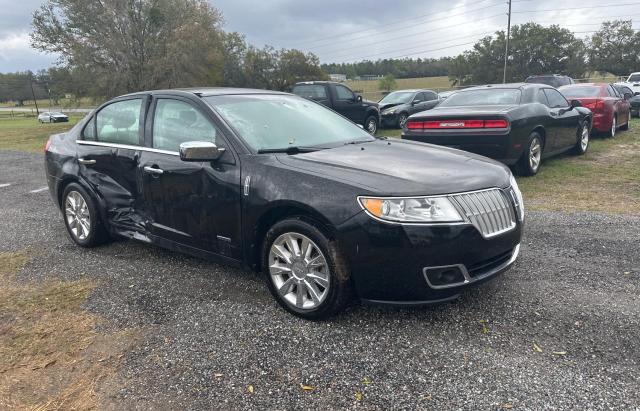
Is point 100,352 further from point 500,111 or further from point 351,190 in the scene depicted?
point 500,111

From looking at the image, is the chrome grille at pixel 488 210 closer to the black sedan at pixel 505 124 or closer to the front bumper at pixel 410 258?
the front bumper at pixel 410 258

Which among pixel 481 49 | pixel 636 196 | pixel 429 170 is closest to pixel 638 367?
pixel 429 170

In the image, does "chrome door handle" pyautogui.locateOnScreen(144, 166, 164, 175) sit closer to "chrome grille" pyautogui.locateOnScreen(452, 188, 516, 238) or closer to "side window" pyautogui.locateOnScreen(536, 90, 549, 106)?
"chrome grille" pyautogui.locateOnScreen(452, 188, 516, 238)

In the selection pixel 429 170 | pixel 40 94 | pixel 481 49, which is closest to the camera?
pixel 429 170

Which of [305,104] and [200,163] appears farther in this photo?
[305,104]

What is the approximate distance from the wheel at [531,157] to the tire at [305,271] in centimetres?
544

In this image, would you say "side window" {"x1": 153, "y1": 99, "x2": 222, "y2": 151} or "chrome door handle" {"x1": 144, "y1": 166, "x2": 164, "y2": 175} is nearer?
"side window" {"x1": 153, "y1": 99, "x2": 222, "y2": 151}

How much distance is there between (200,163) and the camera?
12.6 ft

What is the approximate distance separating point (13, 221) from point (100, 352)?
431 centimetres

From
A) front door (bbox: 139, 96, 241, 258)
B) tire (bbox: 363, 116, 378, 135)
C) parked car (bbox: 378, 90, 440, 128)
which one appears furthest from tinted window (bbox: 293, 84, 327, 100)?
front door (bbox: 139, 96, 241, 258)

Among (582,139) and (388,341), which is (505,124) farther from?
(388,341)

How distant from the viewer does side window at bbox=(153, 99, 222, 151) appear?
395 centimetres

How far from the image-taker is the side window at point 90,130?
16.5 ft

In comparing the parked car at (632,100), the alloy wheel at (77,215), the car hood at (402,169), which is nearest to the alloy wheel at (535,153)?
the car hood at (402,169)
